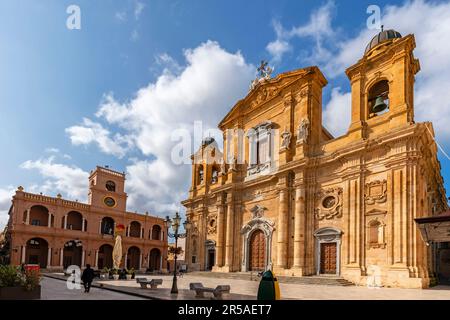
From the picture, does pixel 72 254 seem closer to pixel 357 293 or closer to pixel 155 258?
pixel 155 258

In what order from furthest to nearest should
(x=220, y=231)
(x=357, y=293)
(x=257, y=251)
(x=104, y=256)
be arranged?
(x=104, y=256) → (x=220, y=231) → (x=257, y=251) → (x=357, y=293)

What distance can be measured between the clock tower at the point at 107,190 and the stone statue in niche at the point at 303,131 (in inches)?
1357

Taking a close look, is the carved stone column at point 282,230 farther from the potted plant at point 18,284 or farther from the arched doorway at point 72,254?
the arched doorway at point 72,254

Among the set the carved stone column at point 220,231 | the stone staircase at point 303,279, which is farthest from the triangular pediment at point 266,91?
the stone staircase at point 303,279

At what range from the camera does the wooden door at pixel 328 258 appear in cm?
2528

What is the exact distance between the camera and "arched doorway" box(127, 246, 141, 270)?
57.4 meters

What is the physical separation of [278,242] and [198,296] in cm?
1325

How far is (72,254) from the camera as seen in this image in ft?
168

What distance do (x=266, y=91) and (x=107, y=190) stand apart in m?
30.9

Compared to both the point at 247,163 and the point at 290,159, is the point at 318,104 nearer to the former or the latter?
the point at 290,159

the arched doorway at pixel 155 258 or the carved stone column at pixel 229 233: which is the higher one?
the carved stone column at pixel 229 233

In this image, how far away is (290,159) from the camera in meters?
29.4

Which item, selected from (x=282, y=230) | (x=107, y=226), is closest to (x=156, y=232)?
(x=107, y=226)
